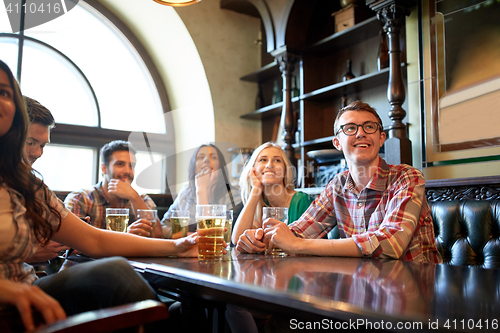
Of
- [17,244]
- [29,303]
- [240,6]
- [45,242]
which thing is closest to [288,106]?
[240,6]

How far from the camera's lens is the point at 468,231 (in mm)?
1866

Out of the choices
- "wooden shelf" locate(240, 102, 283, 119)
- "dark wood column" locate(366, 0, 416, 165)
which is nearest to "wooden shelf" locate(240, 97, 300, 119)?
"wooden shelf" locate(240, 102, 283, 119)

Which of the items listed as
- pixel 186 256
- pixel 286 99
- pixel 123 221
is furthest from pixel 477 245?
pixel 286 99

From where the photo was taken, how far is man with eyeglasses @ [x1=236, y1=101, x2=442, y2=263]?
1.28m

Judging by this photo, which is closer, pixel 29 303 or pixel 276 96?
pixel 29 303

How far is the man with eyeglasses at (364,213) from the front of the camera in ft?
4.21

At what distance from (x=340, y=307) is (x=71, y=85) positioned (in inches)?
163

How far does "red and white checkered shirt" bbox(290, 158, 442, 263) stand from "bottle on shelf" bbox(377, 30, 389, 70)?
1.72m

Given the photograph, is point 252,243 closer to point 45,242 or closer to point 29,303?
point 45,242

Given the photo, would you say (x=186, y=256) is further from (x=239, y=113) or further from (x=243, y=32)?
(x=243, y=32)

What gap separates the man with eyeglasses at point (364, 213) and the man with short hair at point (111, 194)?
1232mm

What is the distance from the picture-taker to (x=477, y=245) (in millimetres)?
1828

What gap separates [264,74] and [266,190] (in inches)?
91.6

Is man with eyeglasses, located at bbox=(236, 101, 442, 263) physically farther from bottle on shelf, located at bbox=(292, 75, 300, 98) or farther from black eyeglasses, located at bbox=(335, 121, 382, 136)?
bottle on shelf, located at bbox=(292, 75, 300, 98)
